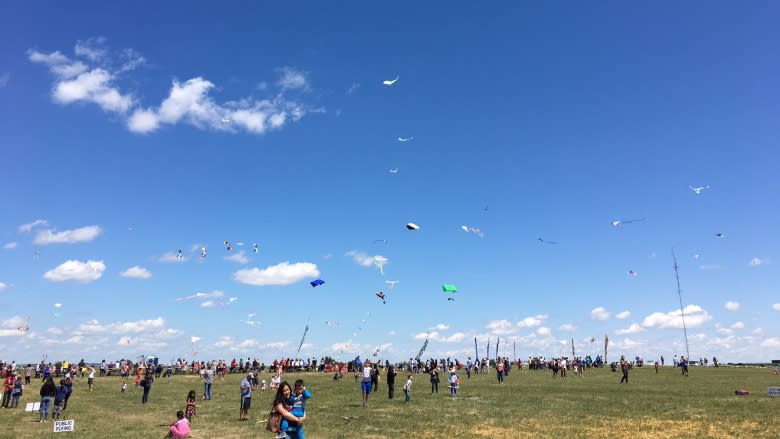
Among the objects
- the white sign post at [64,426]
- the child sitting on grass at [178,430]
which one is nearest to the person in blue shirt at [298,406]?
the child sitting on grass at [178,430]

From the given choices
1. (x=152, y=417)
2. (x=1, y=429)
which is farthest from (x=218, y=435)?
(x=1, y=429)

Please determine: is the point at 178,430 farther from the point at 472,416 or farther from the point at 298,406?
the point at 472,416

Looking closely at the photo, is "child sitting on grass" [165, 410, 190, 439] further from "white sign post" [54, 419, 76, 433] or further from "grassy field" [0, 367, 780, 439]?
"white sign post" [54, 419, 76, 433]

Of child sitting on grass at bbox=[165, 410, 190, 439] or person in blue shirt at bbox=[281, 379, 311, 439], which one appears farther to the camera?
child sitting on grass at bbox=[165, 410, 190, 439]

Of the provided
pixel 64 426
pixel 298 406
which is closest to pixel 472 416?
pixel 298 406

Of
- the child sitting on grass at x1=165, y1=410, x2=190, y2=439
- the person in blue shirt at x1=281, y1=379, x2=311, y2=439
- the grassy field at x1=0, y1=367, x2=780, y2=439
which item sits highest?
the person in blue shirt at x1=281, y1=379, x2=311, y2=439

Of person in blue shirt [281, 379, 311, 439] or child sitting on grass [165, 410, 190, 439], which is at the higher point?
person in blue shirt [281, 379, 311, 439]

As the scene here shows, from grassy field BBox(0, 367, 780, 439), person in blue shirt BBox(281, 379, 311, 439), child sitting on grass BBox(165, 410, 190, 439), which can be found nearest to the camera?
person in blue shirt BBox(281, 379, 311, 439)

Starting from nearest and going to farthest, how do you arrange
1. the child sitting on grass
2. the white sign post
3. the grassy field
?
the child sitting on grass → the grassy field → the white sign post

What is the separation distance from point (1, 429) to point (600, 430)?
889 inches

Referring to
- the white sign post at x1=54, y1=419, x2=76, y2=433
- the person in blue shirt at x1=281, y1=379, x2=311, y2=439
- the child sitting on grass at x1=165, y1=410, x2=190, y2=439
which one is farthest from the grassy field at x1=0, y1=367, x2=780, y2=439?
the person in blue shirt at x1=281, y1=379, x2=311, y2=439

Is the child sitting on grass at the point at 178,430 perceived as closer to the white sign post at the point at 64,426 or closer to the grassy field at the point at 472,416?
the grassy field at the point at 472,416

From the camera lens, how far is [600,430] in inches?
720

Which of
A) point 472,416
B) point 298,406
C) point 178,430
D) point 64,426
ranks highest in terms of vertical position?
point 298,406
